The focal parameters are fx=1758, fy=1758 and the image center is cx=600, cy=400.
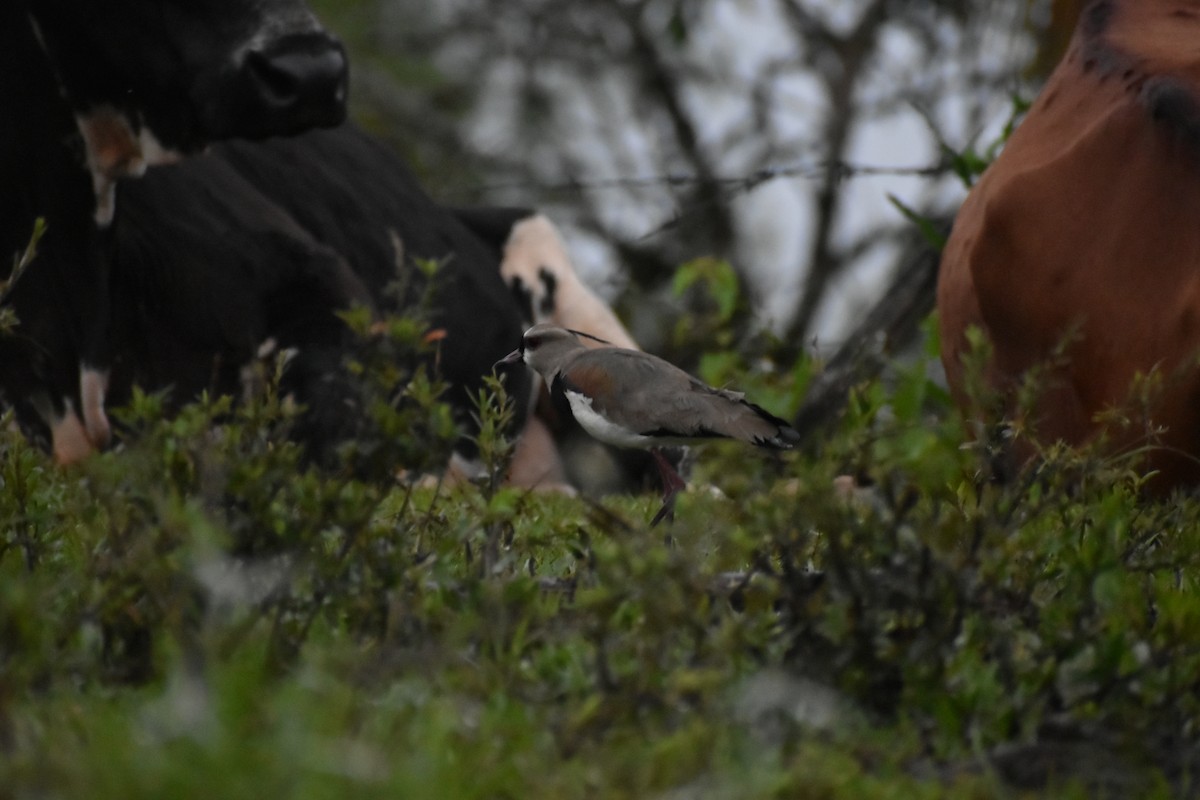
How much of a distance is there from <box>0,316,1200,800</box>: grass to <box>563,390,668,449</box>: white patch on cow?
30cm

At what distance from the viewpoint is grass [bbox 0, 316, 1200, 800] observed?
1.93 metres

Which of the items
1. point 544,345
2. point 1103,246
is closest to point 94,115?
point 544,345

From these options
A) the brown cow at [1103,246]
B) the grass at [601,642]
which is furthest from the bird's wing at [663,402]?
the brown cow at [1103,246]

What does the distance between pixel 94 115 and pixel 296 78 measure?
0.76m

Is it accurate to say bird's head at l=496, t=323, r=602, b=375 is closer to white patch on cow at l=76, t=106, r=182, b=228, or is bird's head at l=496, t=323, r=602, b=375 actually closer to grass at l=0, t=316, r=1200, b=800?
grass at l=0, t=316, r=1200, b=800

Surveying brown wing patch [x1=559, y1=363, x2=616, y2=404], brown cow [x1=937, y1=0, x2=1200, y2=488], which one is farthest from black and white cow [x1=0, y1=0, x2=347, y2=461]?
brown cow [x1=937, y1=0, x2=1200, y2=488]

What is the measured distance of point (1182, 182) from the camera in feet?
14.0

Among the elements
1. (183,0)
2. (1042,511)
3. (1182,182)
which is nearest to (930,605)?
(1042,511)

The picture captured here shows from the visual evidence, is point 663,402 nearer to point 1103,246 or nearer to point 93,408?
point 1103,246

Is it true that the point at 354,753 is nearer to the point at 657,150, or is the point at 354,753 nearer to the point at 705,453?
the point at 705,453

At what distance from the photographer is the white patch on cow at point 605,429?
3.15m

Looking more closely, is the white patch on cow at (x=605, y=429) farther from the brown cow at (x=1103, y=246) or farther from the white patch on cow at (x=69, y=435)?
the white patch on cow at (x=69, y=435)

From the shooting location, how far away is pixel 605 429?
3180 mm

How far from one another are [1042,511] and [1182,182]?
191cm
